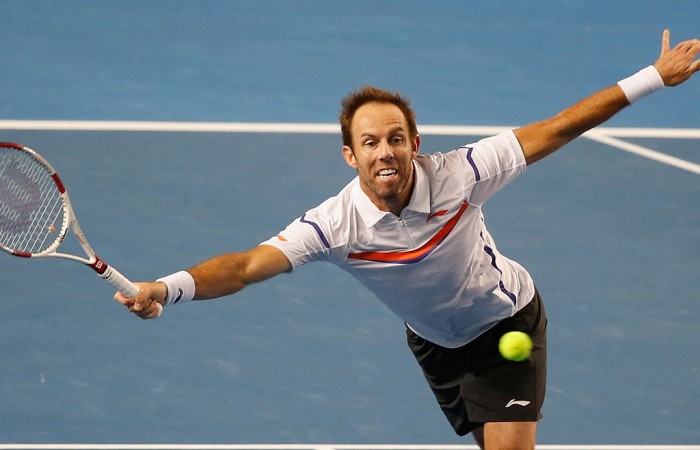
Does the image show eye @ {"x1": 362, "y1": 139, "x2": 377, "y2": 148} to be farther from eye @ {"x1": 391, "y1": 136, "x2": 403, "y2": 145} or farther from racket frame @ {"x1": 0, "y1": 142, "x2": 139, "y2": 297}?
racket frame @ {"x1": 0, "y1": 142, "x2": 139, "y2": 297}

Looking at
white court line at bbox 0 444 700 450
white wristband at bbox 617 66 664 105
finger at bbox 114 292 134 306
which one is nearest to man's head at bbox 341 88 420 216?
white wristband at bbox 617 66 664 105

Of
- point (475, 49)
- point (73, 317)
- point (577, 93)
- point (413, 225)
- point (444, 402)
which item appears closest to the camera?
point (413, 225)

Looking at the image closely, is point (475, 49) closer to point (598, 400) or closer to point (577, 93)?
A: point (577, 93)

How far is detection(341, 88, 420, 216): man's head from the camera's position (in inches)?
233

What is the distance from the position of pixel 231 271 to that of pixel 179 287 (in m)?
0.28

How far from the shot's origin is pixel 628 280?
939 cm

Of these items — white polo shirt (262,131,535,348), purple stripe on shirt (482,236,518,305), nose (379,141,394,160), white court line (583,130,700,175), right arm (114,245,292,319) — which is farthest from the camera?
white court line (583,130,700,175)

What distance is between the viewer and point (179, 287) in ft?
18.4

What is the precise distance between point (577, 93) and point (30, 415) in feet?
19.5

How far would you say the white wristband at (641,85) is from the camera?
621cm

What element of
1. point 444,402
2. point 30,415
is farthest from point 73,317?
point 444,402

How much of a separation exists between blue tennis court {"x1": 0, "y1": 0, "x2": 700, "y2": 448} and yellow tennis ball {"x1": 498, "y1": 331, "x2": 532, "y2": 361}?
153 centimetres

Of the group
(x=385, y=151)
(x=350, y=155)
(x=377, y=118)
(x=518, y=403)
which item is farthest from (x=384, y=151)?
(x=518, y=403)

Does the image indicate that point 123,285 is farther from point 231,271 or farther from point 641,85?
point 641,85
